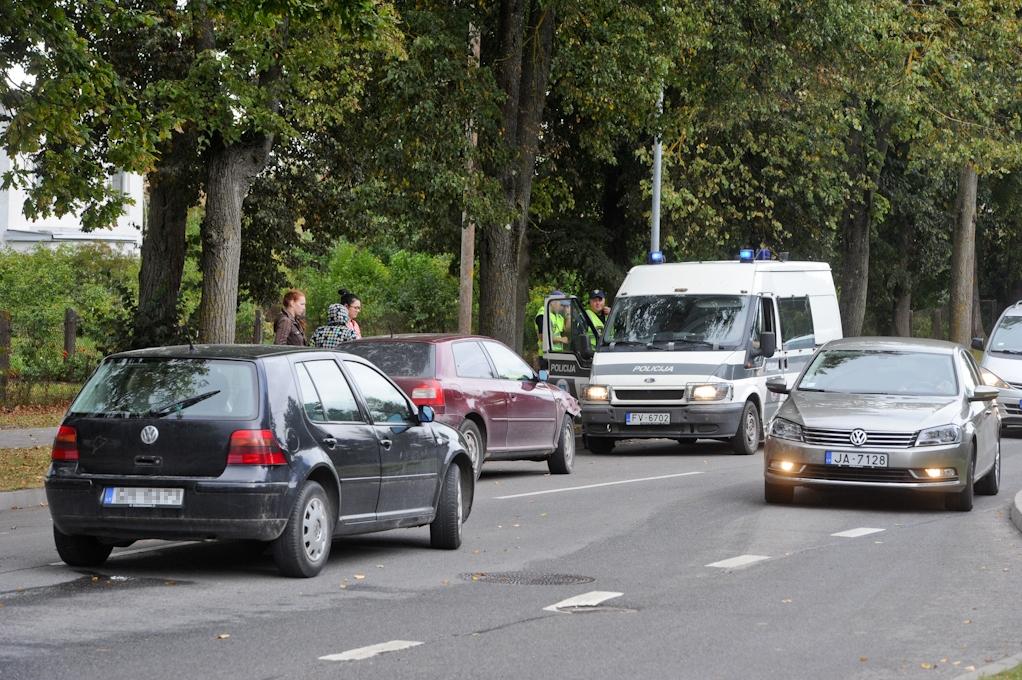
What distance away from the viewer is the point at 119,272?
157ft

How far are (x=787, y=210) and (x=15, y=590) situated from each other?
96.1 ft

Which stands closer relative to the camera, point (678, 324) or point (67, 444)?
point (67, 444)

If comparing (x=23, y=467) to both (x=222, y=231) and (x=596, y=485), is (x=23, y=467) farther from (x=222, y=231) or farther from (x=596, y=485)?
(x=596, y=485)

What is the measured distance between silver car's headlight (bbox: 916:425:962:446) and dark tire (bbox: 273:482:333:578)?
6.19m

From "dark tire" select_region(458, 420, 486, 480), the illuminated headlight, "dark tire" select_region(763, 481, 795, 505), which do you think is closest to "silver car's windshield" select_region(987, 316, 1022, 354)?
the illuminated headlight

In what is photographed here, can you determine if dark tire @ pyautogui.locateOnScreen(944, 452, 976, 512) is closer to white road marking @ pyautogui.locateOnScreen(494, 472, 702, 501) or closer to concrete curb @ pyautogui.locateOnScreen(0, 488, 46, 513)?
white road marking @ pyautogui.locateOnScreen(494, 472, 702, 501)

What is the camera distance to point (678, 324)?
872 inches

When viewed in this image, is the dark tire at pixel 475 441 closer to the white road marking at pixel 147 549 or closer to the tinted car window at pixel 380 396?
the tinted car window at pixel 380 396

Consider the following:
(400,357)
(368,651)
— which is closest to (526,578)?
(368,651)

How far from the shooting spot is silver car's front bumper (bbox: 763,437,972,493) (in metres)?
14.1

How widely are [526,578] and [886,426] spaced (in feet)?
16.8

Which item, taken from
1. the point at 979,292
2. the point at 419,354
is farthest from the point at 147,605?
the point at 979,292

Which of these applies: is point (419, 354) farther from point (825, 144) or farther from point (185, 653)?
point (825, 144)

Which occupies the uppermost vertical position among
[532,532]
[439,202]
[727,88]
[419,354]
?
[727,88]
